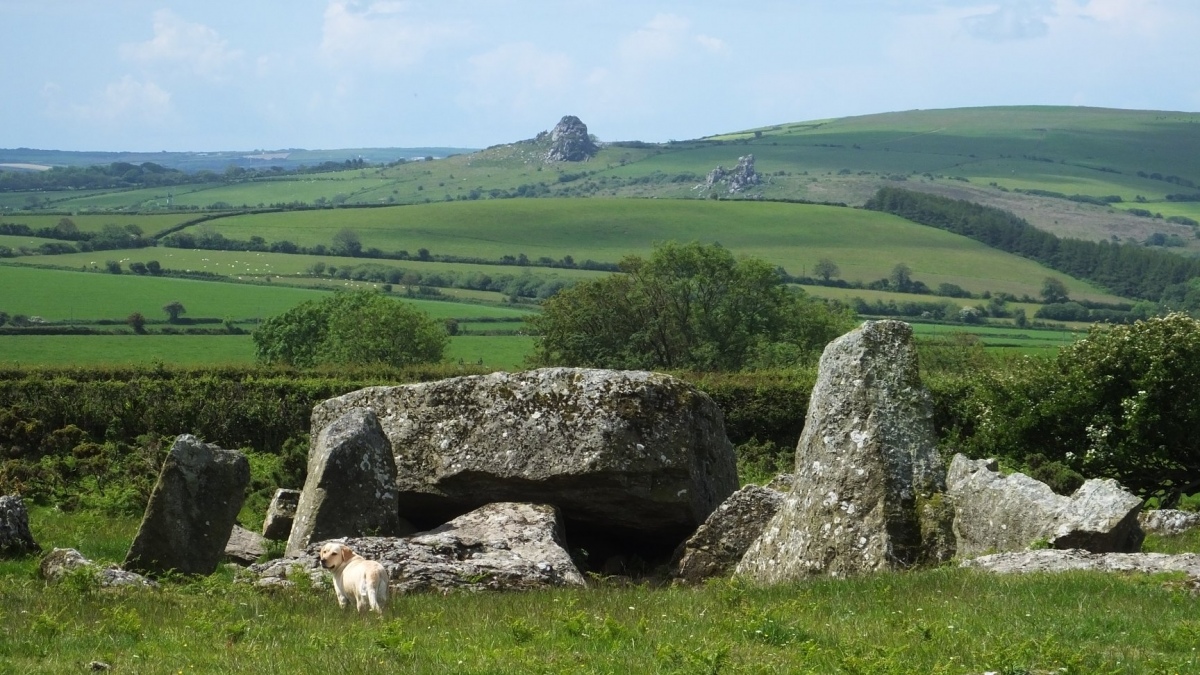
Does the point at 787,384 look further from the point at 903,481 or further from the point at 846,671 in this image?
the point at 846,671

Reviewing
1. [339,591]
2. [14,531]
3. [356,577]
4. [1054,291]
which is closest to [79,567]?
[339,591]

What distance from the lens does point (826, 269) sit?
171250 millimetres

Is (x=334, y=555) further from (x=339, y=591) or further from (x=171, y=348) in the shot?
(x=171, y=348)

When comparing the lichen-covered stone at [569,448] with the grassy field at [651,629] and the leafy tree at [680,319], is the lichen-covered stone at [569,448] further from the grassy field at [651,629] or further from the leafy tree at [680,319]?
the leafy tree at [680,319]

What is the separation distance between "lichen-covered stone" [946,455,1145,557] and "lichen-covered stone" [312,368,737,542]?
4.34 meters

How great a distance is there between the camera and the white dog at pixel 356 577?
1402 cm

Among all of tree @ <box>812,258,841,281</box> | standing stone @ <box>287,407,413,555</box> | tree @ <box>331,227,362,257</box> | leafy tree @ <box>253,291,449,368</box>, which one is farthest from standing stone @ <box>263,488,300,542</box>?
tree @ <box>331,227,362,257</box>

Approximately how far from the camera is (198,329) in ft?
356

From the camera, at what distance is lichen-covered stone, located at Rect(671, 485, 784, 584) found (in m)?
19.7

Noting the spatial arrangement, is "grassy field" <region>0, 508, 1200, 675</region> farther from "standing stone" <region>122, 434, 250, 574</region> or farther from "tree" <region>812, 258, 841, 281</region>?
"tree" <region>812, 258, 841, 281</region>

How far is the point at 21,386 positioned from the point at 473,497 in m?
19.1

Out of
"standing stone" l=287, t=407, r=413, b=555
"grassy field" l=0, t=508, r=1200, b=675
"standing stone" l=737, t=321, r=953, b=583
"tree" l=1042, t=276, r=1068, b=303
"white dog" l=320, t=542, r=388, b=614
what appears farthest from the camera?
"tree" l=1042, t=276, r=1068, b=303

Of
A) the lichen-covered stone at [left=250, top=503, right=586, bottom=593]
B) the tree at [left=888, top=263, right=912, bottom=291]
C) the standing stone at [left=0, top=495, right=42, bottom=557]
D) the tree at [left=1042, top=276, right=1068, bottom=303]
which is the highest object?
the lichen-covered stone at [left=250, top=503, right=586, bottom=593]

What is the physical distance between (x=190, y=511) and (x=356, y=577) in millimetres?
6023
